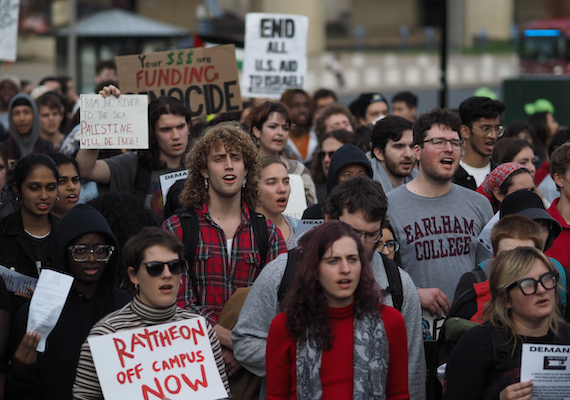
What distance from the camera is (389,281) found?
3.85 meters

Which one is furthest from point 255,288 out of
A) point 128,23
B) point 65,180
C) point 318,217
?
point 128,23

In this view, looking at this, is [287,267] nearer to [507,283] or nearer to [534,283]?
[507,283]

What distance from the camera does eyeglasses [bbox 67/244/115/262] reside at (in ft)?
13.5

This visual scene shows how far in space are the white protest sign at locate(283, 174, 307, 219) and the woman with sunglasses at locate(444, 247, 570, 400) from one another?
8.86 feet

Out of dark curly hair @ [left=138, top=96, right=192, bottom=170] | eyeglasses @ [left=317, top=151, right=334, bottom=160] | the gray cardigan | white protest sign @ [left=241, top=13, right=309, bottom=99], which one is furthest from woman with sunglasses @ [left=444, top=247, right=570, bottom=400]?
white protest sign @ [left=241, top=13, right=309, bottom=99]

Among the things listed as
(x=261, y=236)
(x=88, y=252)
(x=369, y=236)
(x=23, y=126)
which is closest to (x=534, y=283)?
(x=369, y=236)

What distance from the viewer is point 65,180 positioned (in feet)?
18.3

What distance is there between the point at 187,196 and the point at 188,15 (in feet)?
122


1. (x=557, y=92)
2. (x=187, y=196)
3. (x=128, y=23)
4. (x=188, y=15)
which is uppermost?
(x=188, y=15)

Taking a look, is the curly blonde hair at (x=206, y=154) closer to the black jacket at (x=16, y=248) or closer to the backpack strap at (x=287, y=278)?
the backpack strap at (x=287, y=278)

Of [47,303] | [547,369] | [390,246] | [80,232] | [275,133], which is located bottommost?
[547,369]

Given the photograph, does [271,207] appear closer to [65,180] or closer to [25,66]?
[65,180]

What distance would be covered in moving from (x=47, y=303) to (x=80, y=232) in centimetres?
45

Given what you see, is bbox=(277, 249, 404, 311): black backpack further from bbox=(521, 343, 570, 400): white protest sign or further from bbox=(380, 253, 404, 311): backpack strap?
bbox=(521, 343, 570, 400): white protest sign
